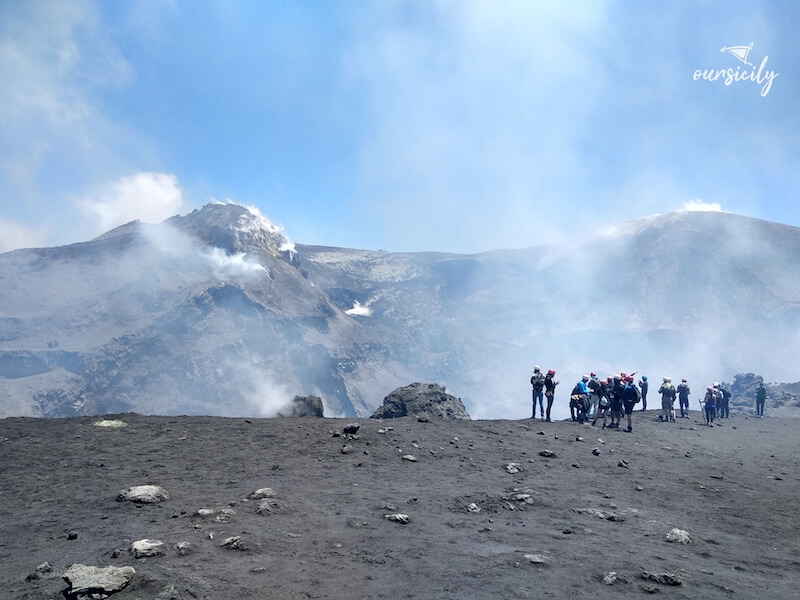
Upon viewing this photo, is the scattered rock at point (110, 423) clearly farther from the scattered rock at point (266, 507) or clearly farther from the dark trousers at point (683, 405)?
the dark trousers at point (683, 405)

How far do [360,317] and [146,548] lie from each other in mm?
94364

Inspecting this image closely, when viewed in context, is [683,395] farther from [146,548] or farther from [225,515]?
[146,548]

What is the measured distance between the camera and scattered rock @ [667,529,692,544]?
700 centimetres

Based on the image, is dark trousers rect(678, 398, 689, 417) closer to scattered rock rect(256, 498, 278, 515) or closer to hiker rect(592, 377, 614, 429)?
hiker rect(592, 377, 614, 429)

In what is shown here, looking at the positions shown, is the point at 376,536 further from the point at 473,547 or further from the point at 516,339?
the point at 516,339

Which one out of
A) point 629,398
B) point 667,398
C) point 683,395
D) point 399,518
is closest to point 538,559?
point 399,518

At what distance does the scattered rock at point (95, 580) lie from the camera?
4898mm

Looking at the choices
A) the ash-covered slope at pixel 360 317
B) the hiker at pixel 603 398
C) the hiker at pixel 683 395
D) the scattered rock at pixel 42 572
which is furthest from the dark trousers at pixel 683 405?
the ash-covered slope at pixel 360 317

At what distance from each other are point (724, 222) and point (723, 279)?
21204mm

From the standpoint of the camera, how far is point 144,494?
26.0ft

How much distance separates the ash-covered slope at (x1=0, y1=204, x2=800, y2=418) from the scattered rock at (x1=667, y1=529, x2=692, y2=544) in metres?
57.8

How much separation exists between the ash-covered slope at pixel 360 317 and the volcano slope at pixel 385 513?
51.8 m

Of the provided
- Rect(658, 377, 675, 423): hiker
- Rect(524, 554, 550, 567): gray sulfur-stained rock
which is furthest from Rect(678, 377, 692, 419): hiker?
Rect(524, 554, 550, 567): gray sulfur-stained rock

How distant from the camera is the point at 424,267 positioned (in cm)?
11612
